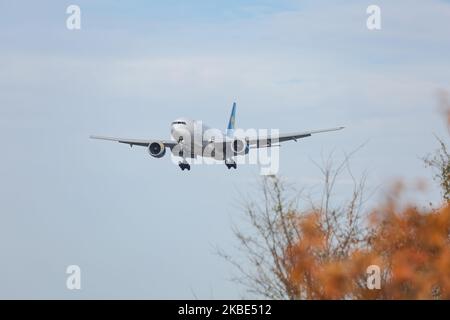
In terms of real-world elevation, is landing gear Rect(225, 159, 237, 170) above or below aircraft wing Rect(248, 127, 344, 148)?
below

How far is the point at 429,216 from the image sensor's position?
773 inches

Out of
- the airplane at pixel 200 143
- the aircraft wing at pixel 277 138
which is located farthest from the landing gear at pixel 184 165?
the aircraft wing at pixel 277 138

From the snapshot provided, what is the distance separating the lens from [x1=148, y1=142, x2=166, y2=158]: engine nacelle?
64562mm

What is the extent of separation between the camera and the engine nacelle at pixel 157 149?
64562 mm

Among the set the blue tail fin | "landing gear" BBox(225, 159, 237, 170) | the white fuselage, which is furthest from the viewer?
the blue tail fin

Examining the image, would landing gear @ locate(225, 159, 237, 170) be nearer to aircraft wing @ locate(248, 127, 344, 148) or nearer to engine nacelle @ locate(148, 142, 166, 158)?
aircraft wing @ locate(248, 127, 344, 148)

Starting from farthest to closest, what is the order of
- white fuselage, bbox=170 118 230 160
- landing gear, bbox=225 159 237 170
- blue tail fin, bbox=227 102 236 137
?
1. blue tail fin, bbox=227 102 236 137
2. landing gear, bbox=225 159 237 170
3. white fuselage, bbox=170 118 230 160

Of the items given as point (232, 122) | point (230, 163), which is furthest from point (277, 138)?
point (232, 122)

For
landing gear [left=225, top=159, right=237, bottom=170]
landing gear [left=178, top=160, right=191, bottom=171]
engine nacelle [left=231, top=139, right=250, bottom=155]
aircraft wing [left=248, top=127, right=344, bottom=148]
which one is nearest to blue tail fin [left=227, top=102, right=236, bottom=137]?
aircraft wing [left=248, top=127, right=344, bottom=148]

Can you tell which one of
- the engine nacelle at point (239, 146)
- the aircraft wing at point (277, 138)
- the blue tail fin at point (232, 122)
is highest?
the blue tail fin at point (232, 122)

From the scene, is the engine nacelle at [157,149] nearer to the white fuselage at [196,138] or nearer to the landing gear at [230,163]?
the white fuselage at [196,138]

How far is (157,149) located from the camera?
6462 cm
